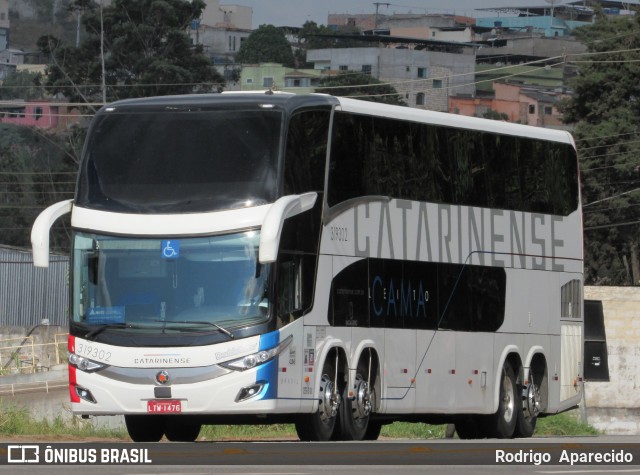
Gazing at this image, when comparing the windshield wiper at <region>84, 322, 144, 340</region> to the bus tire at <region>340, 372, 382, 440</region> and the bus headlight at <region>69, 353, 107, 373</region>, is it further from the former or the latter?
the bus tire at <region>340, 372, 382, 440</region>

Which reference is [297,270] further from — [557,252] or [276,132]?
[557,252]

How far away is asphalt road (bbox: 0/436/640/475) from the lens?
574 inches

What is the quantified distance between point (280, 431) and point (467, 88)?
377 ft

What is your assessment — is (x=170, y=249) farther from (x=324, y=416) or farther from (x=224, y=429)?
(x=224, y=429)

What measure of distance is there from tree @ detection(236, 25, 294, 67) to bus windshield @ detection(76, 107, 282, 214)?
5371 inches

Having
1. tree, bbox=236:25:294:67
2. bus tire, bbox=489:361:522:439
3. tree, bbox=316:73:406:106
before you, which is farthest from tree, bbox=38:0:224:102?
tree, bbox=236:25:294:67

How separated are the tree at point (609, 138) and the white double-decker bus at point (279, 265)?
140 ft

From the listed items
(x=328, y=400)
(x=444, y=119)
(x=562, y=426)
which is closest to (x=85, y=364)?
(x=328, y=400)

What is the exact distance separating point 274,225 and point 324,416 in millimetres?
2752

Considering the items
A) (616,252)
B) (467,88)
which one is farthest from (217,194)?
(467,88)

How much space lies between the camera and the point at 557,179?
25.4 meters

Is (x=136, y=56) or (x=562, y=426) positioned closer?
(x=562, y=426)

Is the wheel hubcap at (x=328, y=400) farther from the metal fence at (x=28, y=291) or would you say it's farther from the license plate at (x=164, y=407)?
the metal fence at (x=28, y=291)

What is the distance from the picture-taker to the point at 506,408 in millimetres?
24328
